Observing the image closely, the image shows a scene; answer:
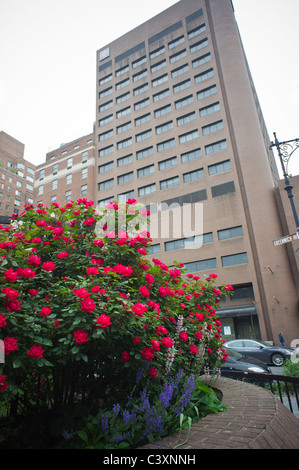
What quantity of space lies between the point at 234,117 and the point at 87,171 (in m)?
23.3

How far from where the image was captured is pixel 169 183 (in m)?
32.7

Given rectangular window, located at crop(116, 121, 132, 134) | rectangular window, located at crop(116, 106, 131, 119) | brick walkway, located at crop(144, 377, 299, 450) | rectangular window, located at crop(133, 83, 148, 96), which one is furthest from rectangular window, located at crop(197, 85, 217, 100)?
brick walkway, located at crop(144, 377, 299, 450)

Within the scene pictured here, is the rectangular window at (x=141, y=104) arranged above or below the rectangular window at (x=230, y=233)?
above

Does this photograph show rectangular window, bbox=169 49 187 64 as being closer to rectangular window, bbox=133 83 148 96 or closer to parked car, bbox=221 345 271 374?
rectangular window, bbox=133 83 148 96

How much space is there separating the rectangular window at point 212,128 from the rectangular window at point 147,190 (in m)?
8.78

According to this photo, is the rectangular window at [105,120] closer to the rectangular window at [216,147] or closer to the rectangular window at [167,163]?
the rectangular window at [167,163]

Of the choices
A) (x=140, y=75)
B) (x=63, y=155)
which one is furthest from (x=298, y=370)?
(x=63, y=155)

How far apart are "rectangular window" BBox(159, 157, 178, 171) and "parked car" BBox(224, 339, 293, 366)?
24036 millimetres

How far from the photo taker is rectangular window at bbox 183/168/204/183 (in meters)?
30.9

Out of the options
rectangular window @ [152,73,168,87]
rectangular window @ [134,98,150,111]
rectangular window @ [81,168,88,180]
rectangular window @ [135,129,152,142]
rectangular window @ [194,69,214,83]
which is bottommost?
rectangular window @ [81,168,88,180]

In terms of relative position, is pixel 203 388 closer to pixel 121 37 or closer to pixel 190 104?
pixel 190 104

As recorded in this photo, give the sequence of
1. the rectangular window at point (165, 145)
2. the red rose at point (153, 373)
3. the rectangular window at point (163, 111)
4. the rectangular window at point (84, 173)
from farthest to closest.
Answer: the rectangular window at point (84, 173) → the rectangular window at point (163, 111) → the rectangular window at point (165, 145) → the red rose at point (153, 373)

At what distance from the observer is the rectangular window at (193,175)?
30.9 meters

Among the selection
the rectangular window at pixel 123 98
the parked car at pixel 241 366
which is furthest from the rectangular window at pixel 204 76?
the parked car at pixel 241 366
